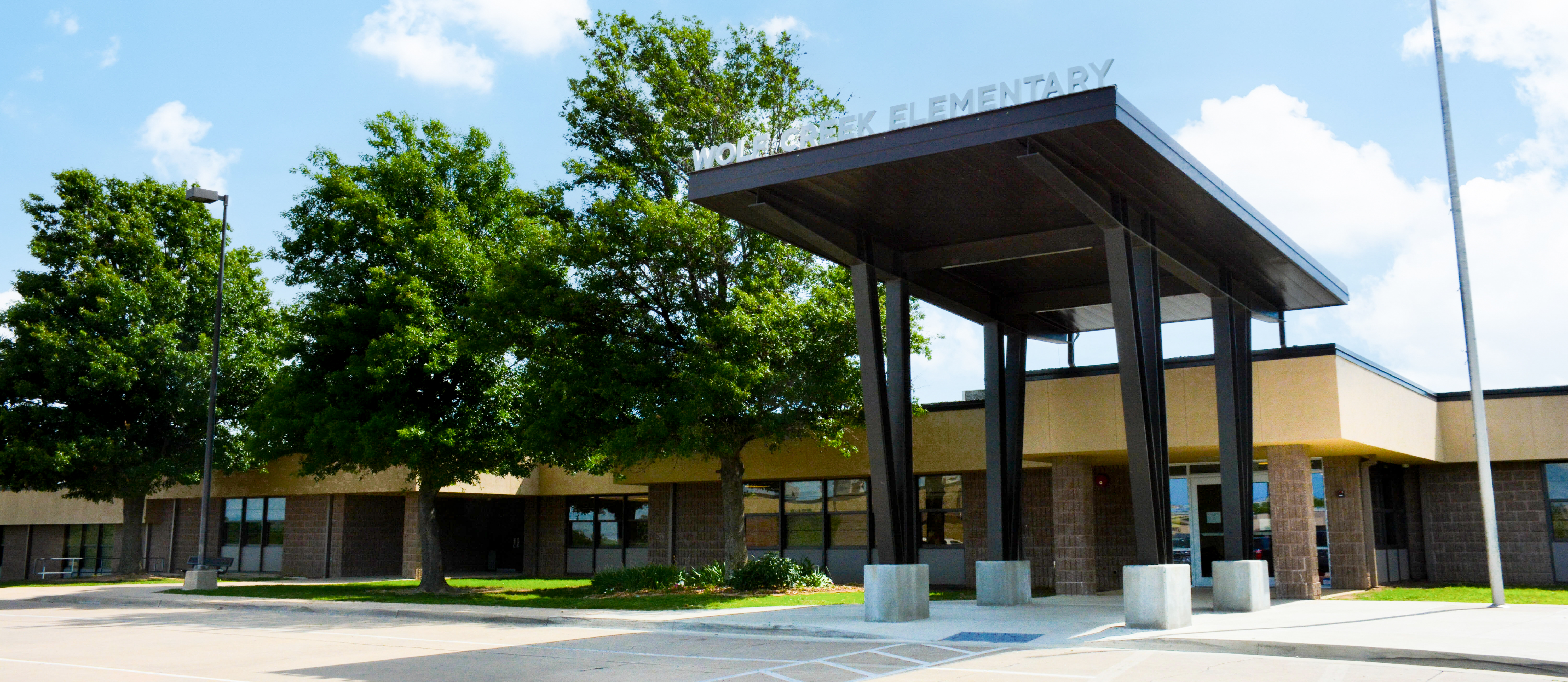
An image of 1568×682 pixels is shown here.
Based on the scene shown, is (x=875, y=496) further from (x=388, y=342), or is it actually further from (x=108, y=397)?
(x=108, y=397)

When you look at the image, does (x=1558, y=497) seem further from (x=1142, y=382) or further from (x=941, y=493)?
(x=1142, y=382)

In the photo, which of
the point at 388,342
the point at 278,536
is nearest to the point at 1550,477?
the point at 388,342

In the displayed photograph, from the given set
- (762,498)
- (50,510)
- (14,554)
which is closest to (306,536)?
(50,510)

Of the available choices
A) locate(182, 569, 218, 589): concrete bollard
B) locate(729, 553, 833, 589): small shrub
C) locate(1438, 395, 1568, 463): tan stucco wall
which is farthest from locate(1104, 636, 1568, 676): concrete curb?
locate(182, 569, 218, 589): concrete bollard

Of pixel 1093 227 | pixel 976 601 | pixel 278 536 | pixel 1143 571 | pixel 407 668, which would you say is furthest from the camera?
pixel 278 536

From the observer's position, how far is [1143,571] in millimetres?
14477

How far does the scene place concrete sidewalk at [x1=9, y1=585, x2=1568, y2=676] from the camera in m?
11.8

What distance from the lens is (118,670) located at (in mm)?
12094

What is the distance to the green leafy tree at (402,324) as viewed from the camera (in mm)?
24781

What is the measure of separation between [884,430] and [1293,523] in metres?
8.31

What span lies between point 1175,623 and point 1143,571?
83 centimetres

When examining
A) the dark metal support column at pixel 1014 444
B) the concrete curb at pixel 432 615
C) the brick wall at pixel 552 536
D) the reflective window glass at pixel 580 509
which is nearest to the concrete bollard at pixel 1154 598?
the concrete curb at pixel 432 615

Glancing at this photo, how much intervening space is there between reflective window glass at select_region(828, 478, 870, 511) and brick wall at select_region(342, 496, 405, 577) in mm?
15126

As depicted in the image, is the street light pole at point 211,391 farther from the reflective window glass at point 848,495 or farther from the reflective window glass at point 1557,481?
the reflective window glass at point 1557,481
